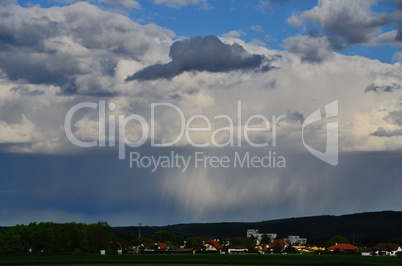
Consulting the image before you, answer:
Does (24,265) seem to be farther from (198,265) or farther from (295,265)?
(295,265)

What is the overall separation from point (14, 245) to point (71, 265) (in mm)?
88165

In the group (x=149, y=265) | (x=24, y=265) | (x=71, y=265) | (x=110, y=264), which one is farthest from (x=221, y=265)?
(x=24, y=265)

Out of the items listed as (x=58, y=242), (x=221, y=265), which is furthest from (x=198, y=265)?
(x=58, y=242)

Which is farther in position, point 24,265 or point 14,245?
point 14,245

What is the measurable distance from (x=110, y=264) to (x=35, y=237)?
86456mm

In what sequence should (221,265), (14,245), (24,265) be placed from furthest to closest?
(14,245)
(221,265)
(24,265)

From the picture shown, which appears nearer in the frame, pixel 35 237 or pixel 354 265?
pixel 354 265

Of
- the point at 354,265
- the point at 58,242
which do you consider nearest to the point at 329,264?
the point at 354,265

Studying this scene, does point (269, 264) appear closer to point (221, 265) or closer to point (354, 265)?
point (221, 265)

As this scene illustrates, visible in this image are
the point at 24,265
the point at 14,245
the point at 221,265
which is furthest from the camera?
the point at 14,245

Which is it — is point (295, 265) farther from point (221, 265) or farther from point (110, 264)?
point (110, 264)

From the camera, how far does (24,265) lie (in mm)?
112812

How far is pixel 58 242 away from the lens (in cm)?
19988

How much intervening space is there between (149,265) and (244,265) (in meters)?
20.8
